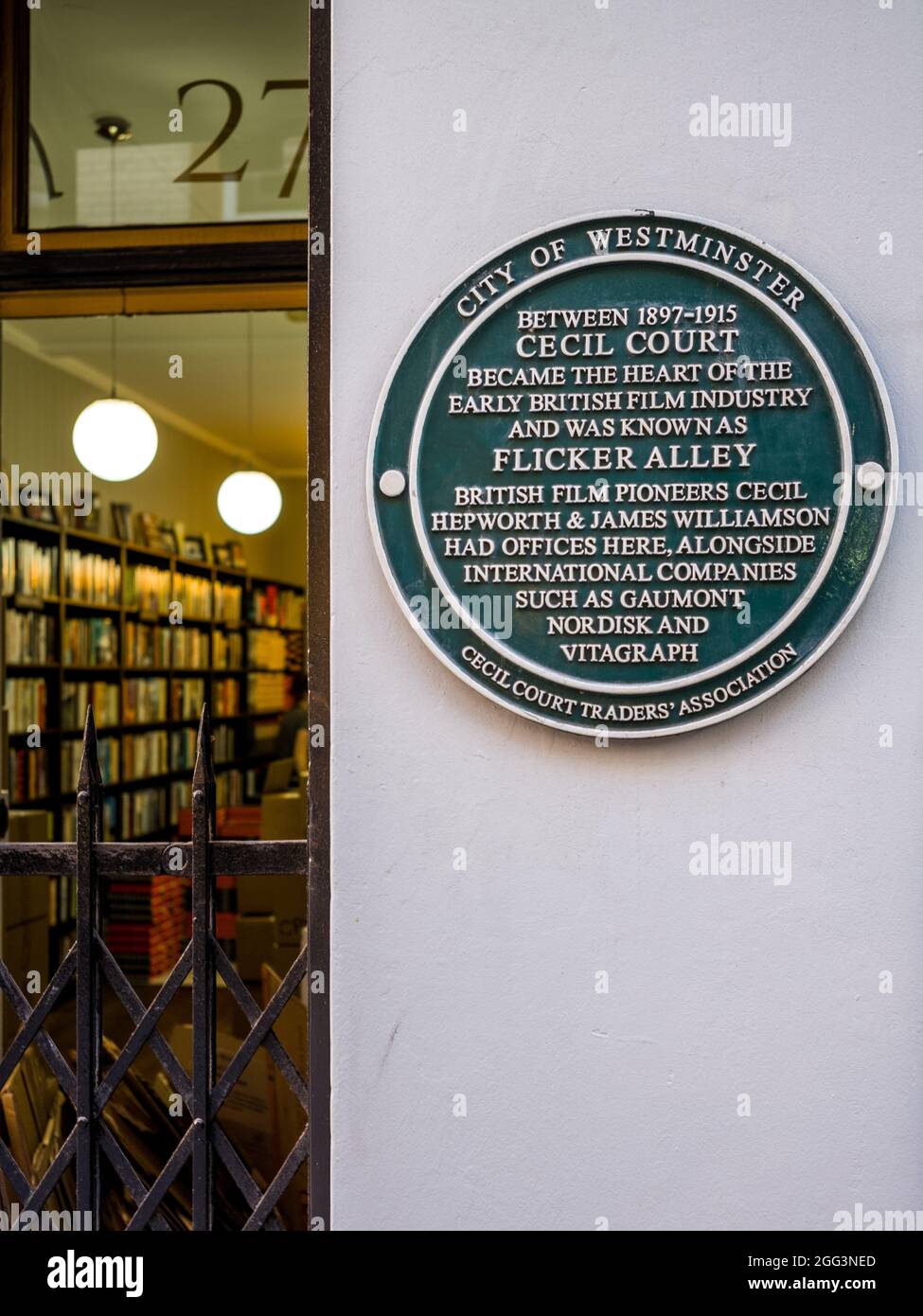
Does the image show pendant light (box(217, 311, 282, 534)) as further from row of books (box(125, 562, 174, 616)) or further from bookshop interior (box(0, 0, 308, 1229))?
row of books (box(125, 562, 174, 616))

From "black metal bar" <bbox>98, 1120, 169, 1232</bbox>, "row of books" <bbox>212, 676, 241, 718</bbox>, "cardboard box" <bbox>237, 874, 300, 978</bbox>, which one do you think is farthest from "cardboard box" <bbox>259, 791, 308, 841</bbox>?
"row of books" <bbox>212, 676, 241, 718</bbox>

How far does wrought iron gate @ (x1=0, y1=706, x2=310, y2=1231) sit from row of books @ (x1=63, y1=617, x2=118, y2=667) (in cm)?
496

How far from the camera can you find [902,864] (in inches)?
76.6

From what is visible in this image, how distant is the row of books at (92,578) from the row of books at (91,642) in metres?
0.14

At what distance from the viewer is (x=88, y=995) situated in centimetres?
202

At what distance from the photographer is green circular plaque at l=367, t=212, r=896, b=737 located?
6.41 feet

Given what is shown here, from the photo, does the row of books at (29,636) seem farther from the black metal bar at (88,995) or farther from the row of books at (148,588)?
the black metal bar at (88,995)

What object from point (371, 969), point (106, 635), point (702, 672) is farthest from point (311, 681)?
point (106, 635)

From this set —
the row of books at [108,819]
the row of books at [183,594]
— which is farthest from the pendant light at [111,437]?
the row of books at [108,819]

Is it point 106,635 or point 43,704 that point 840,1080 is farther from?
point 106,635

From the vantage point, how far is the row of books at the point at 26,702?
613 centimetres

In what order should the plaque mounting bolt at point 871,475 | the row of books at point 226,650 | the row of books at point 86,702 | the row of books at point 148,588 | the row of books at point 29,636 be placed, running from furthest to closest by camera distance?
Answer: 1. the row of books at point 226,650
2. the row of books at point 148,588
3. the row of books at point 86,702
4. the row of books at point 29,636
5. the plaque mounting bolt at point 871,475

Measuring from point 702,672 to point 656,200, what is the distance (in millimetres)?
871

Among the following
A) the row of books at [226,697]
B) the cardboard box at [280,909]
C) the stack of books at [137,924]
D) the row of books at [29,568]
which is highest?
the row of books at [29,568]
